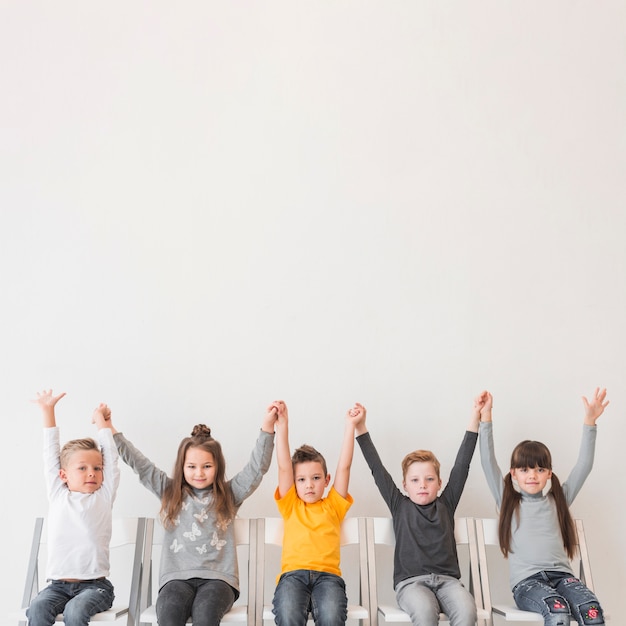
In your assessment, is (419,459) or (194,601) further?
(419,459)

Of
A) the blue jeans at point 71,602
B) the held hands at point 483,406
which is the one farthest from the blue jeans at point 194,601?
the held hands at point 483,406

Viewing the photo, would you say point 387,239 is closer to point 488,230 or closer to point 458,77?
point 488,230

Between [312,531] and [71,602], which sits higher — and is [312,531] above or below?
above

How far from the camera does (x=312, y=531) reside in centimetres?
327

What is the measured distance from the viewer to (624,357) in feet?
13.1

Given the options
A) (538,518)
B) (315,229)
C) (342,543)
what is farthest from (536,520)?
(315,229)

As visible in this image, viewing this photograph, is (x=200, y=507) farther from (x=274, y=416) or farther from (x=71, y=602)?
(x=71, y=602)

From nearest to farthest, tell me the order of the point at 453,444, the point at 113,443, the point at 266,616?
the point at 266,616
the point at 113,443
the point at 453,444

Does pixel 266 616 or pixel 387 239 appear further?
pixel 387 239

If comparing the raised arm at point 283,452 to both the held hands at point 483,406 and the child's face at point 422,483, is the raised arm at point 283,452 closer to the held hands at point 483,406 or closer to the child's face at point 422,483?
the child's face at point 422,483

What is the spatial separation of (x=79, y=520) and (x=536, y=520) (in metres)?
2.03

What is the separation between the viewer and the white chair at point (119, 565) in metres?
3.09

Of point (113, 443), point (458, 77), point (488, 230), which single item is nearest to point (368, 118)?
point (458, 77)

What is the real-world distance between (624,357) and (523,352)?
0.56 m
